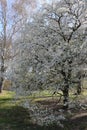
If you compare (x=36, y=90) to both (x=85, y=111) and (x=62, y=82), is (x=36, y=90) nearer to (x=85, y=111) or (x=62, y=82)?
(x=62, y=82)

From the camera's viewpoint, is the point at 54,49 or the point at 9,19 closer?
the point at 54,49

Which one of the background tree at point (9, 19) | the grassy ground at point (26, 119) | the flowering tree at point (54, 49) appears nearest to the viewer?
the flowering tree at point (54, 49)

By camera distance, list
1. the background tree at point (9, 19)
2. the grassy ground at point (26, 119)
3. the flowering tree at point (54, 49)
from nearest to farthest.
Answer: the flowering tree at point (54, 49) → the grassy ground at point (26, 119) → the background tree at point (9, 19)

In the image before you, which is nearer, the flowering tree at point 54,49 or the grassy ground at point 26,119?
the flowering tree at point 54,49

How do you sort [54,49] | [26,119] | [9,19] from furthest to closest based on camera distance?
[9,19]
[26,119]
[54,49]

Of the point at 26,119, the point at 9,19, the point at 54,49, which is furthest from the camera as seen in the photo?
the point at 9,19

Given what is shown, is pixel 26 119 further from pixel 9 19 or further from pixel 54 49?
pixel 9 19

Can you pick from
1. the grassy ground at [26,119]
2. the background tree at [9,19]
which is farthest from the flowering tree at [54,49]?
the background tree at [9,19]

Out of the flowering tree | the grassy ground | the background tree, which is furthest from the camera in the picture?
the background tree

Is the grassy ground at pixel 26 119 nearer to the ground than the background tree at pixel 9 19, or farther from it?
nearer to the ground

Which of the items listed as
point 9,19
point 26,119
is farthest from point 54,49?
point 9,19

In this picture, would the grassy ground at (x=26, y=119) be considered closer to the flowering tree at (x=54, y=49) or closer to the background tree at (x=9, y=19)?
the flowering tree at (x=54, y=49)

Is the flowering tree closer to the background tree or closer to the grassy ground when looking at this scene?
the grassy ground

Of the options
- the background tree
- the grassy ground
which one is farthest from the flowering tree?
the background tree
